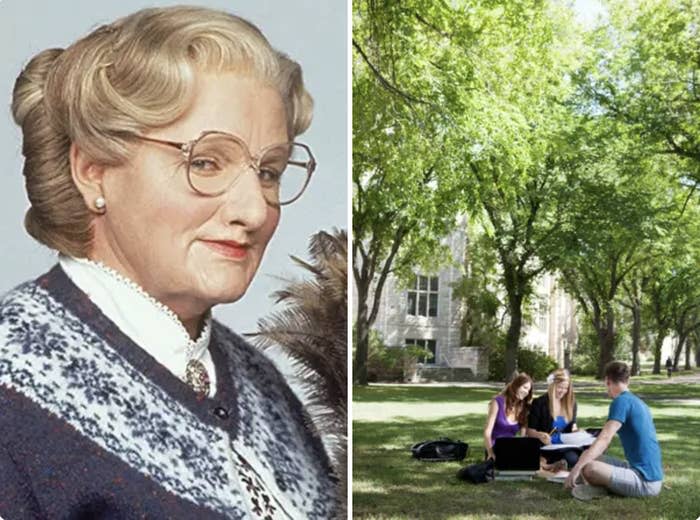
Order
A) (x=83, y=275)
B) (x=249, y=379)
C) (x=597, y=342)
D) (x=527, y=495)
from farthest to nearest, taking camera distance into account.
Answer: (x=597, y=342) < (x=527, y=495) < (x=249, y=379) < (x=83, y=275)

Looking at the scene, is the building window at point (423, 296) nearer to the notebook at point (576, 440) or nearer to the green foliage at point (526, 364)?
the green foliage at point (526, 364)

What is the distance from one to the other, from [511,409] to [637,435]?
627 millimetres

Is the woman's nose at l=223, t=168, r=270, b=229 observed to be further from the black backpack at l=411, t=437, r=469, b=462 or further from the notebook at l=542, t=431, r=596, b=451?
the notebook at l=542, t=431, r=596, b=451

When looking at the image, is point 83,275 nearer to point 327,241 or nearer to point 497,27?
point 327,241

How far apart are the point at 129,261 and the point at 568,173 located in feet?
8.03

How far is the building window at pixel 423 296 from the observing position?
512 centimetres

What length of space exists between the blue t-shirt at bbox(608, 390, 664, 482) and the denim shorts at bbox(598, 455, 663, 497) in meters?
0.03

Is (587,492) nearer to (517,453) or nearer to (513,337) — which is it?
(517,453)

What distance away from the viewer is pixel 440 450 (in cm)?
507

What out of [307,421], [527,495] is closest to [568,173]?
[527,495]

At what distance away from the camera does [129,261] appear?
4.00 m

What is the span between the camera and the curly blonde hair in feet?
13.0

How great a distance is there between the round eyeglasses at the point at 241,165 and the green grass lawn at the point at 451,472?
1.24 m

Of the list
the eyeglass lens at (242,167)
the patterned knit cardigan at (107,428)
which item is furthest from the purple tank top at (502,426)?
the eyeglass lens at (242,167)
